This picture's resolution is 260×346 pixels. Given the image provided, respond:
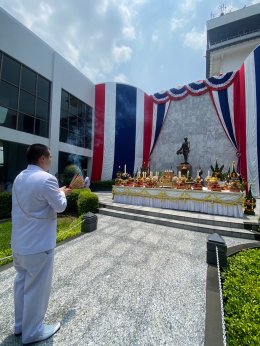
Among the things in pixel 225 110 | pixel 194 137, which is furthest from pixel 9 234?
pixel 225 110

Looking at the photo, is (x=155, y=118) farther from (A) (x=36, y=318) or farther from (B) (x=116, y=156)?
(A) (x=36, y=318)

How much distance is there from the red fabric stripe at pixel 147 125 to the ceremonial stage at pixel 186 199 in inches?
381

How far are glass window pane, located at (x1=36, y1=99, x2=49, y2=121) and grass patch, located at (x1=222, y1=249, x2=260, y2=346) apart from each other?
14.5 meters

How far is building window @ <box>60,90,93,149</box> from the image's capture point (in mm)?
16141

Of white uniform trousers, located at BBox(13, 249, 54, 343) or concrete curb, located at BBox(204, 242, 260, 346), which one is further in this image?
concrete curb, located at BBox(204, 242, 260, 346)

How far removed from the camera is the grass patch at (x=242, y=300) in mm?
2033

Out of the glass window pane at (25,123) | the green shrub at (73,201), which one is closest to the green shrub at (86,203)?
the green shrub at (73,201)

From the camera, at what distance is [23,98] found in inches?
507

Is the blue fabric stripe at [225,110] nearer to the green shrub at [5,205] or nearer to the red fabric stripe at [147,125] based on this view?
the red fabric stripe at [147,125]

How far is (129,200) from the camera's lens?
9.87m

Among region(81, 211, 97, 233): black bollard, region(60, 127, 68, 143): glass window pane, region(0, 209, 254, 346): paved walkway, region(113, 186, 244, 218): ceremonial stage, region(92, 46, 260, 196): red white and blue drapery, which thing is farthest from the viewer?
region(92, 46, 260, 196): red white and blue drapery

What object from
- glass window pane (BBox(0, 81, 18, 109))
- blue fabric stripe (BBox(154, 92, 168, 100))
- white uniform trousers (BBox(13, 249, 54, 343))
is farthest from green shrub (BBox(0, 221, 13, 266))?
blue fabric stripe (BBox(154, 92, 168, 100))

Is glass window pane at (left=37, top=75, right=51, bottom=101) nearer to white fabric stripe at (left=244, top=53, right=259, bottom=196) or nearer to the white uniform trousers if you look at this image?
the white uniform trousers

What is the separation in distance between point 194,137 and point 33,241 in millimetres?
17700
